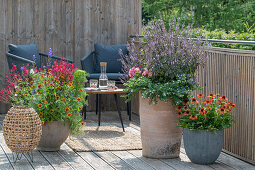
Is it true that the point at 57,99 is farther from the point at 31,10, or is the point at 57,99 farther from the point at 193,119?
the point at 31,10

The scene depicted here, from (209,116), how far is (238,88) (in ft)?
1.38

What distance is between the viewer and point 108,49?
6.81m

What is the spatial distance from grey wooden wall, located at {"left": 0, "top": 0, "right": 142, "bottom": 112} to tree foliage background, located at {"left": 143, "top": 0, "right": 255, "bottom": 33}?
9.27m

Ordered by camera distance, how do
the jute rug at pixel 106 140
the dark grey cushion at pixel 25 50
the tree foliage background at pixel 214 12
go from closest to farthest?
the jute rug at pixel 106 140, the dark grey cushion at pixel 25 50, the tree foliage background at pixel 214 12

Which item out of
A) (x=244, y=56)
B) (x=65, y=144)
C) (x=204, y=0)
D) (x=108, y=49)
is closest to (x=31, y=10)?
(x=108, y=49)

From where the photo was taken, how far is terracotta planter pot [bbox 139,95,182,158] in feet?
13.8

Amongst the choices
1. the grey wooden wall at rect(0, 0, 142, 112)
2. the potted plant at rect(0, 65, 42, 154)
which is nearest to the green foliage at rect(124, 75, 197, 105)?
the potted plant at rect(0, 65, 42, 154)

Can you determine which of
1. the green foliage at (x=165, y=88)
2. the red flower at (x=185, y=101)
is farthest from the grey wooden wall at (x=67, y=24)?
the red flower at (x=185, y=101)

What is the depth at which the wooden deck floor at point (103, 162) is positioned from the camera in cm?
398

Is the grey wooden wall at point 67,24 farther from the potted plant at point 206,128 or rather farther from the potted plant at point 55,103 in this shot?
the potted plant at point 206,128

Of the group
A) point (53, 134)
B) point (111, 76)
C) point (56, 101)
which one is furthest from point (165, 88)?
point (111, 76)

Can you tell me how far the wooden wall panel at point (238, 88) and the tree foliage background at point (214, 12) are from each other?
471 inches

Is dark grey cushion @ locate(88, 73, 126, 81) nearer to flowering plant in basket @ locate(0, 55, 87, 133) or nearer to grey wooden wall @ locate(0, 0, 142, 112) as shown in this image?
grey wooden wall @ locate(0, 0, 142, 112)

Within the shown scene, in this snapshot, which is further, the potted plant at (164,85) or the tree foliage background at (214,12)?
the tree foliage background at (214,12)
